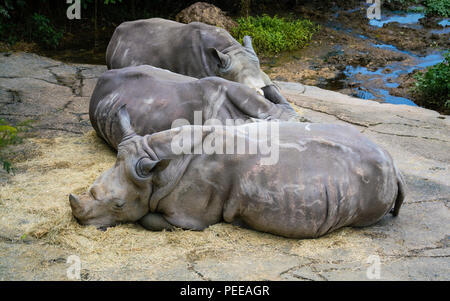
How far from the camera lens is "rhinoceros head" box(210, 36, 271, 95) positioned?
622cm

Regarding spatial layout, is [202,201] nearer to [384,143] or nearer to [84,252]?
[84,252]

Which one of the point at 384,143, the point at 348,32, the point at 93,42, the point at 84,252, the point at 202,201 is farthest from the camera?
the point at 348,32

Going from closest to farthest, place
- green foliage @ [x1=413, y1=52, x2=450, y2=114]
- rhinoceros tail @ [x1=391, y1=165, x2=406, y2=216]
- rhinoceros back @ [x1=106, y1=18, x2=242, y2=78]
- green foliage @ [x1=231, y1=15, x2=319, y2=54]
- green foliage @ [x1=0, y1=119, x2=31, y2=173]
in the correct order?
green foliage @ [x1=0, y1=119, x2=31, y2=173] → rhinoceros tail @ [x1=391, y1=165, x2=406, y2=216] → rhinoceros back @ [x1=106, y1=18, x2=242, y2=78] → green foliage @ [x1=413, y1=52, x2=450, y2=114] → green foliage @ [x1=231, y1=15, x2=319, y2=54]

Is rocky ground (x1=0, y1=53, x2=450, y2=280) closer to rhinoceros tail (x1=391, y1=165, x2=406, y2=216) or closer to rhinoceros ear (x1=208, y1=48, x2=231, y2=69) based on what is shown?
rhinoceros tail (x1=391, y1=165, x2=406, y2=216)

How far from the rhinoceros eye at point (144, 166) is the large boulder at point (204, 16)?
7094mm

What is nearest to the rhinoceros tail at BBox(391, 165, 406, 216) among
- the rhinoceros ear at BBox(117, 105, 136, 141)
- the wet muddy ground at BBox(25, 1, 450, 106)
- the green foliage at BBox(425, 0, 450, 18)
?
the rhinoceros ear at BBox(117, 105, 136, 141)

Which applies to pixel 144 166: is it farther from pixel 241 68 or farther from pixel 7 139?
pixel 241 68

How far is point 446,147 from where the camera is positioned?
6.29m

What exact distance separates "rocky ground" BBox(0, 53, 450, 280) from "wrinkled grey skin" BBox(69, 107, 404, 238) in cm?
11

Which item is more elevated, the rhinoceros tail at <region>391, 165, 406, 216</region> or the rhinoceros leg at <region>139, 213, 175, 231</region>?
the rhinoceros tail at <region>391, 165, 406, 216</region>

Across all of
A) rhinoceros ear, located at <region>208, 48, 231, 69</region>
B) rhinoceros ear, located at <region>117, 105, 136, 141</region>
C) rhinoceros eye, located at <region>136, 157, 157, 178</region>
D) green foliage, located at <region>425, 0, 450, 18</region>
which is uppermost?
green foliage, located at <region>425, 0, 450, 18</region>

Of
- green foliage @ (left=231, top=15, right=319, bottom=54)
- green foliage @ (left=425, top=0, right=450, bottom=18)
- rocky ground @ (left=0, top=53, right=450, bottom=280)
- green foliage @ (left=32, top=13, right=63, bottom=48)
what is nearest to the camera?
rocky ground @ (left=0, top=53, right=450, bottom=280)
